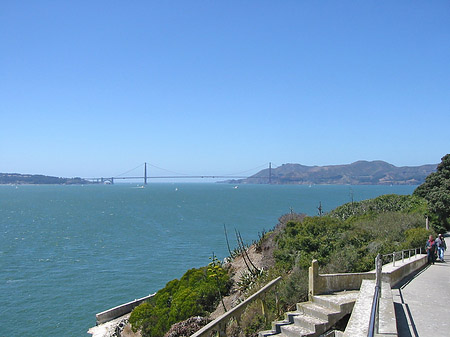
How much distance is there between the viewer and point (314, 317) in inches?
360

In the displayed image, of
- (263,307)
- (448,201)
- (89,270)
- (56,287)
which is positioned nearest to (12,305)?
(56,287)

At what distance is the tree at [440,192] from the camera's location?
97.1 ft

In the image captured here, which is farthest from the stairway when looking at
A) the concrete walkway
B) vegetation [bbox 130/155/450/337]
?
the concrete walkway

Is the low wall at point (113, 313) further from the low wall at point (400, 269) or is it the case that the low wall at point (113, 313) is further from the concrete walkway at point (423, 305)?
the concrete walkway at point (423, 305)

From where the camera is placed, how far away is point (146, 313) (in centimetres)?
1742

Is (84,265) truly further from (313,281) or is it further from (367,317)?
(367,317)

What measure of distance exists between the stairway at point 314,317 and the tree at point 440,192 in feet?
78.1

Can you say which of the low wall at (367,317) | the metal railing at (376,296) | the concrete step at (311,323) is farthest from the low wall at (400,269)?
the concrete step at (311,323)

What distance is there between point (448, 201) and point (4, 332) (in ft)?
99.9

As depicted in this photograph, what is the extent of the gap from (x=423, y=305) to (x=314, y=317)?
300cm

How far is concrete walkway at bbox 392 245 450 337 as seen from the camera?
8.01m

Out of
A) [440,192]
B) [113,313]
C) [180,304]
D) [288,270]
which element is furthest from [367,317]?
[440,192]

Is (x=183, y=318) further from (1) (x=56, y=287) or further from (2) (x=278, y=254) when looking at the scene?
(1) (x=56, y=287)

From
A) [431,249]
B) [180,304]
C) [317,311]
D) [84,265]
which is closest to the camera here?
[317,311]
